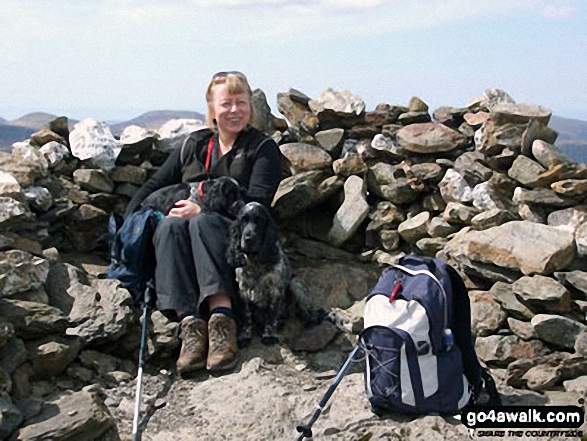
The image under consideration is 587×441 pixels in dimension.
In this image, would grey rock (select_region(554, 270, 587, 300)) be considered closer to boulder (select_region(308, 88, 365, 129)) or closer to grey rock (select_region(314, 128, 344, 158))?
grey rock (select_region(314, 128, 344, 158))

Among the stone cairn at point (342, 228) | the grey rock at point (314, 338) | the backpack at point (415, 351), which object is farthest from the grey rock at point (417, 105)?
the backpack at point (415, 351)

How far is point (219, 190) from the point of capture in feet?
20.8

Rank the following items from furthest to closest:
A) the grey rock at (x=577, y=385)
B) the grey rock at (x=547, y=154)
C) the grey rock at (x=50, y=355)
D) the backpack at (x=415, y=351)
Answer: the grey rock at (x=547, y=154) → the grey rock at (x=50, y=355) → the grey rock at (x=577, y=385) → the backpack at (x=415, y=351)

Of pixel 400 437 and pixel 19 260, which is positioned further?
pixel 19 260

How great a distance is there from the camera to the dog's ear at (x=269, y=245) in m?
6.05

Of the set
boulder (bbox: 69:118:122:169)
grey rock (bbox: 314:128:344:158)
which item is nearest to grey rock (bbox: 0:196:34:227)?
boulder (bbox: 69:118:122:169)

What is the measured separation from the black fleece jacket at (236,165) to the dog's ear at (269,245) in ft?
1.09

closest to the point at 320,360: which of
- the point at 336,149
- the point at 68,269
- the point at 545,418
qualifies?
the point at 545,418

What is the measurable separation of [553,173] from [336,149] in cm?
Answer: 271

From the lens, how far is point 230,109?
648cm

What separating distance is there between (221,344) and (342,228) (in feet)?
8.82

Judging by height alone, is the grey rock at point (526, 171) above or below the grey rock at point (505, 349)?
above

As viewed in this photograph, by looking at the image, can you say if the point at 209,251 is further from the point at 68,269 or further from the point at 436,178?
the point at 436,178

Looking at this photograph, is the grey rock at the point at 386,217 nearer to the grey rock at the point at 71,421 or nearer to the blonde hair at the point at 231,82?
the blonde hair at the point at 231,82
